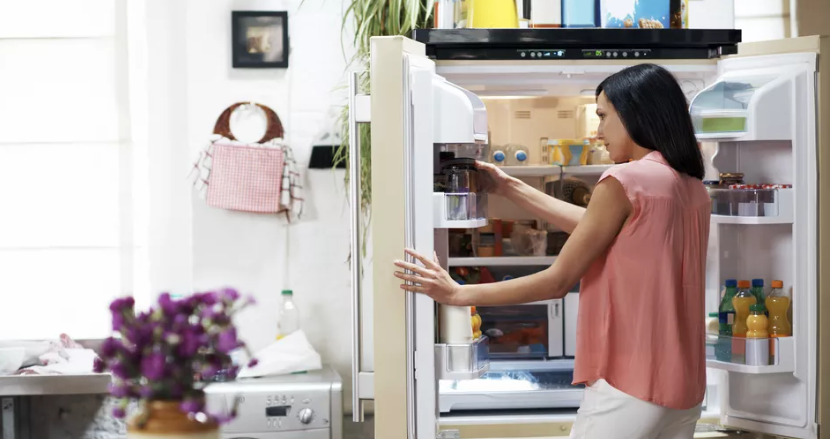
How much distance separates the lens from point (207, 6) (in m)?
3.22

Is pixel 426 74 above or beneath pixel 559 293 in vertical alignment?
above

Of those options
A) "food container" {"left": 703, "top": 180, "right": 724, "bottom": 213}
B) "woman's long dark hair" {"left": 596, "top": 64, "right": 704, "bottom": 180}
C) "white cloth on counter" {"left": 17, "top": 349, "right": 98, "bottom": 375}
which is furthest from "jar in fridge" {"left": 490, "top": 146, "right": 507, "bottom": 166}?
"white cloth on counter" {"left": 17, "top": 349, "right": 98, "bottom": 375}

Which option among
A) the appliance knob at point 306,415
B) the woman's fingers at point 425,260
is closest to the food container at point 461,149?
the woman's fingers at point 425,260

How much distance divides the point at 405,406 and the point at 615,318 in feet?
1.92

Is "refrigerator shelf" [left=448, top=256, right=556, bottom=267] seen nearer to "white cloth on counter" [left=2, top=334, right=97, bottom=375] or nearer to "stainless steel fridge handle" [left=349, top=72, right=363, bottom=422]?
"stainless steel fridge handle" [left=349, top=72, right=363, bottom=422]

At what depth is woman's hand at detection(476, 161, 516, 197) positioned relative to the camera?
2.32 meters

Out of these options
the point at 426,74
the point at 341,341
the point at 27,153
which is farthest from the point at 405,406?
the point at 27,153

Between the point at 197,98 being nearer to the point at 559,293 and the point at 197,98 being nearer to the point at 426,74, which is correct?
the point at 426,74

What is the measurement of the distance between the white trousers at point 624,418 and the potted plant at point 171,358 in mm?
970

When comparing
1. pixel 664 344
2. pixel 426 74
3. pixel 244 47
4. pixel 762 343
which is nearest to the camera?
pixel 664 344

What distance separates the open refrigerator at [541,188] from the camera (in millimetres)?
2059

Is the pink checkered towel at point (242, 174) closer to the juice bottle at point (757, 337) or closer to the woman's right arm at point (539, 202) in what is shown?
the woman's right arm at point (539, 202)

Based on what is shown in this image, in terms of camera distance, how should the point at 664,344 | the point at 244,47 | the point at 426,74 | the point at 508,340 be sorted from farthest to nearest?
1. the point at 244,47
2. the point at 508,340
3. the point at 426,74
4. the point at 664,344

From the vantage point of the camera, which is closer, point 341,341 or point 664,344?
point 664,344
